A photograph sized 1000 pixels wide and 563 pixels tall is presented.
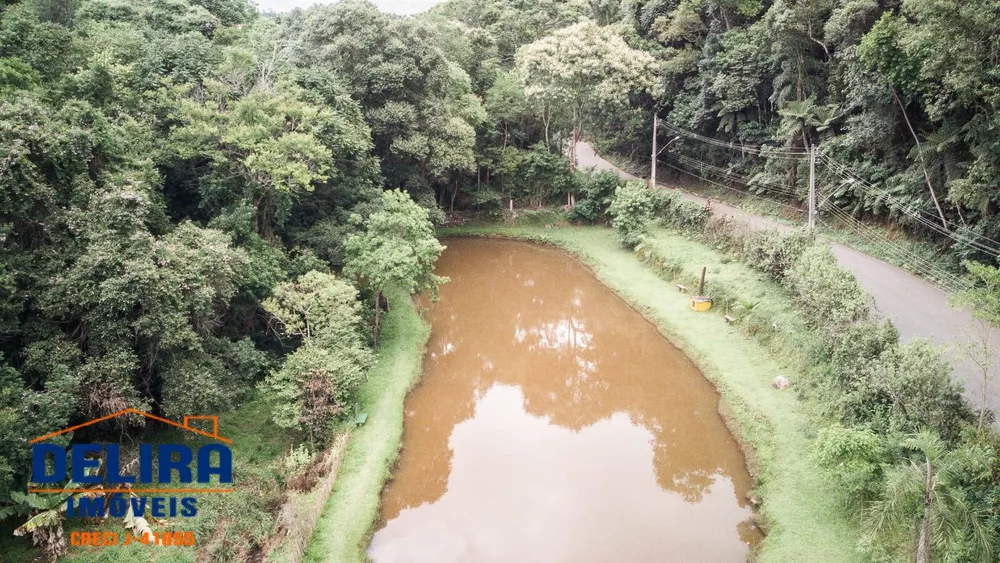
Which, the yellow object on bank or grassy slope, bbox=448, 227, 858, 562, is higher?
the yellow object on bank

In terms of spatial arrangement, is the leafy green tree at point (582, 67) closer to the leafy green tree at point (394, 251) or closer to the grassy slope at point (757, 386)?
the grassy slope at point (757, 386)

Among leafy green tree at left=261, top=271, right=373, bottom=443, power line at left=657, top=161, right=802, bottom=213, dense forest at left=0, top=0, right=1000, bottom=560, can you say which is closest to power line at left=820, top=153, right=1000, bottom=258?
dense forest at left=0, top=0, right=1000, bottom=560

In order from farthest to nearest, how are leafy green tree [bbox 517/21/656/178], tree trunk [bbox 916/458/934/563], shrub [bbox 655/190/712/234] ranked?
leafy green tree [bbox 517/21/656/178] < shrub [bbox 655/190/712/234] < tree trunk [bbox 916/458/934/563]

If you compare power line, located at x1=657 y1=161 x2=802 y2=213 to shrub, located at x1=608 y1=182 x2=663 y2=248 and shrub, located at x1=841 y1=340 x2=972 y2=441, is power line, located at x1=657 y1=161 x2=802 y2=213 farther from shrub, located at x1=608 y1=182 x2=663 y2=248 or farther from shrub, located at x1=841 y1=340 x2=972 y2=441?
shrub, located at x1=841 y1=340 x2=972 y2=441

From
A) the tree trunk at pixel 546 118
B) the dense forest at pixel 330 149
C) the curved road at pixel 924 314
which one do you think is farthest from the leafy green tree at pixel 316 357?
the tree trunk at pixel 546 118

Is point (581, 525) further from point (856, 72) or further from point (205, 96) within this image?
point (856, 72)

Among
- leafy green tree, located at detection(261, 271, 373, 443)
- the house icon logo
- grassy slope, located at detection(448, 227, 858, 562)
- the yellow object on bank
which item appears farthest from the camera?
the yellow object on bank
